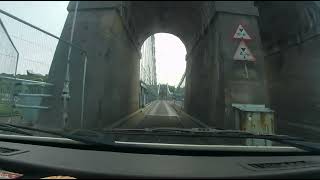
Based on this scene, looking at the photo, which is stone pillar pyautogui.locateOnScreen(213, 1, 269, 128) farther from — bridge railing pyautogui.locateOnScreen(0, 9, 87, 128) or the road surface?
bridge railing pyautogui.locateOnScreen(0, 9, 87, 128)

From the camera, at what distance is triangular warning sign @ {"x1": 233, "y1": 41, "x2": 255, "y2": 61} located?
10164mm

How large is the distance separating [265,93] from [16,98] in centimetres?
788

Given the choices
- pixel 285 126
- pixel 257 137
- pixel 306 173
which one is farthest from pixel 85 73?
pixel 306 173

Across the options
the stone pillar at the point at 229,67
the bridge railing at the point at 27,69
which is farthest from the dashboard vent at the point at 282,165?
the stone pillar at the point at 229,67

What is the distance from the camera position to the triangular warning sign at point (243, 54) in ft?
33.3

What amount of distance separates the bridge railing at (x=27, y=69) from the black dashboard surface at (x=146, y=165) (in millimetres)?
1832

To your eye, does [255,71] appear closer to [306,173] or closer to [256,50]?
[256,50]

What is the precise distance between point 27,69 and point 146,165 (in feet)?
14.2

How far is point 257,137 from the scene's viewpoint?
304 cm

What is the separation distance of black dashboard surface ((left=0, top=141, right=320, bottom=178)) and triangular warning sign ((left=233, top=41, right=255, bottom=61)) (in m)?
7.60

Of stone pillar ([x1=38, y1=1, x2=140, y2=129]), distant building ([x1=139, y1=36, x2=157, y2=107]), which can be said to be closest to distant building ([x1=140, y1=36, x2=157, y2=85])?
distant building ([x1=139, y1=36, x2=157, y2=107])

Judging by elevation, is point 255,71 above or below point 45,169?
above

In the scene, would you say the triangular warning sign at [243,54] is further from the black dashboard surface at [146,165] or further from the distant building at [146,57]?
the distant building at [146,57]

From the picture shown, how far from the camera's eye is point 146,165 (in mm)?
2301
